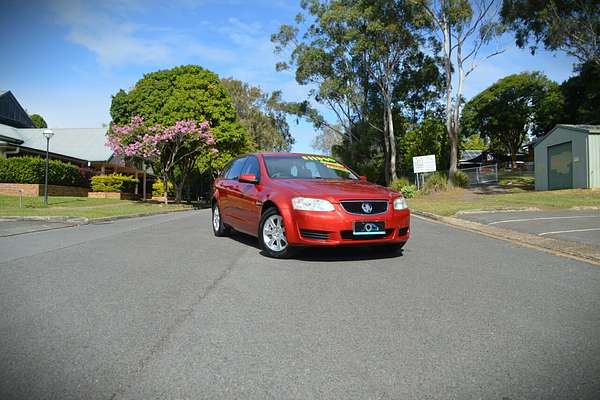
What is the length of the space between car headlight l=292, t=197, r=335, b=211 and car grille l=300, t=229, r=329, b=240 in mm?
294

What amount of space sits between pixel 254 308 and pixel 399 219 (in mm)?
3192

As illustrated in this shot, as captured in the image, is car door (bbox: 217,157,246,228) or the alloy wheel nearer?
the alloy wheel

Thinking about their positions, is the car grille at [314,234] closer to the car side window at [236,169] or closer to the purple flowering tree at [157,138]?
the car side window at [236,169]

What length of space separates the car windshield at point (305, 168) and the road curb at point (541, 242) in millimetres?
3185

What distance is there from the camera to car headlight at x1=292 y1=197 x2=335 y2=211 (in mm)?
6509

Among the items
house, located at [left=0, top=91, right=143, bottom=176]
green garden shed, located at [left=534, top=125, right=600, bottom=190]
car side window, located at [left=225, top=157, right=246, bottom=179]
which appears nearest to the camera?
car side window, located at [left=225, top=157, right=246, bottom=179]

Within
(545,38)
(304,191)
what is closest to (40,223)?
(304,191)

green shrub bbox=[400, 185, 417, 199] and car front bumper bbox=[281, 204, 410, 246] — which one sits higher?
green shrub bbox=[400, 185, 417, 199]

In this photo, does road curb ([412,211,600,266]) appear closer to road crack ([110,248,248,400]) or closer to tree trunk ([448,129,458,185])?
road crack ([110,248,248,400])

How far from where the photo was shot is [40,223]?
13312mm

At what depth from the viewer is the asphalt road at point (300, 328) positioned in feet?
9.12

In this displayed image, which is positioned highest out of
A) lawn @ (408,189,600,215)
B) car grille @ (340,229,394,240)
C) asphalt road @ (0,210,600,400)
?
lawn @ (408,189,600,215)

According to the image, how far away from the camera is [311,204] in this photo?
6566 millimetres

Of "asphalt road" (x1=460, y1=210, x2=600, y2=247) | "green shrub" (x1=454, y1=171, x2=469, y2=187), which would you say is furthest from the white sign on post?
"asphalt road" (x1=460, y1=210, x2=600, y2=247)
